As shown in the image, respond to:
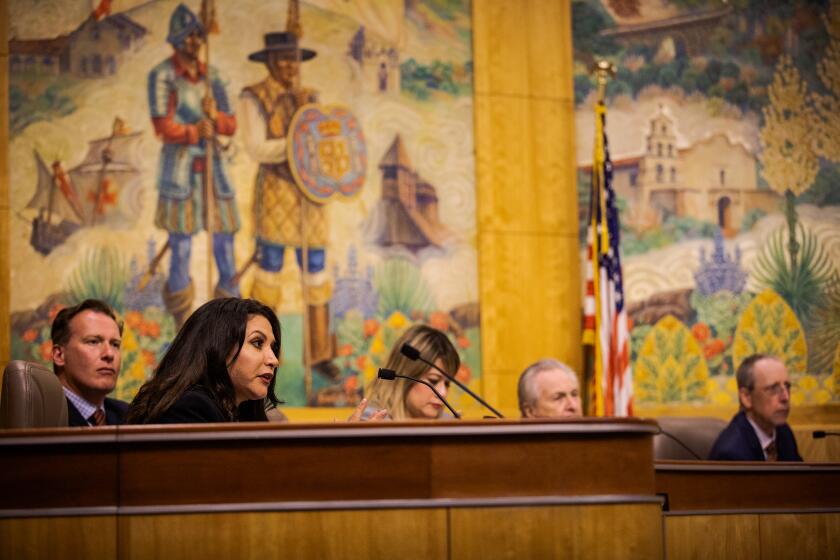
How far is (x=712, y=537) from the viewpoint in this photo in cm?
504

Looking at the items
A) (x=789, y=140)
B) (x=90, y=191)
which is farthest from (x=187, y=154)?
(x=789, y=140)

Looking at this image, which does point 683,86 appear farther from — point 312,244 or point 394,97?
point 312,244

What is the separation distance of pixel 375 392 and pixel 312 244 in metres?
2.41

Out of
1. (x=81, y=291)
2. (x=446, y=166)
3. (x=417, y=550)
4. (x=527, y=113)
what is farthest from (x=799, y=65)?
(x=417, y=550)

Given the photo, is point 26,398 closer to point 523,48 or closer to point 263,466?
point 263,466

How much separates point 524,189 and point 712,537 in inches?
151

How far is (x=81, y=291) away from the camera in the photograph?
24.4 ft

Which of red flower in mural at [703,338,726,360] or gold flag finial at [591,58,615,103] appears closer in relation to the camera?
gold flag finial at [591,58,615,103]

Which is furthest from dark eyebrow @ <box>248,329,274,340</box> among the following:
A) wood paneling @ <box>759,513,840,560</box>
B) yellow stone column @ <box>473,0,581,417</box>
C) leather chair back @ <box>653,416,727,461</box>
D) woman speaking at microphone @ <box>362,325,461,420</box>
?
yellow stone column @ <box>473,0,581,417</box>

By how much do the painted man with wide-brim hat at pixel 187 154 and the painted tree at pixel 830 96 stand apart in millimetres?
4281

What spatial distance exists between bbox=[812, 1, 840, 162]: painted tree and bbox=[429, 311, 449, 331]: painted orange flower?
3124 mm

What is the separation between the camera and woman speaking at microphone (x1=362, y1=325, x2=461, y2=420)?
18.7 feet

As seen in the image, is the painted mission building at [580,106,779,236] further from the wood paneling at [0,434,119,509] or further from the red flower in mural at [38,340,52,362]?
the wood paneling at [0,434,119,509]

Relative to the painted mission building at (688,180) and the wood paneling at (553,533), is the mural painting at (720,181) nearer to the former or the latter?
the painted mission building at (688,180)
